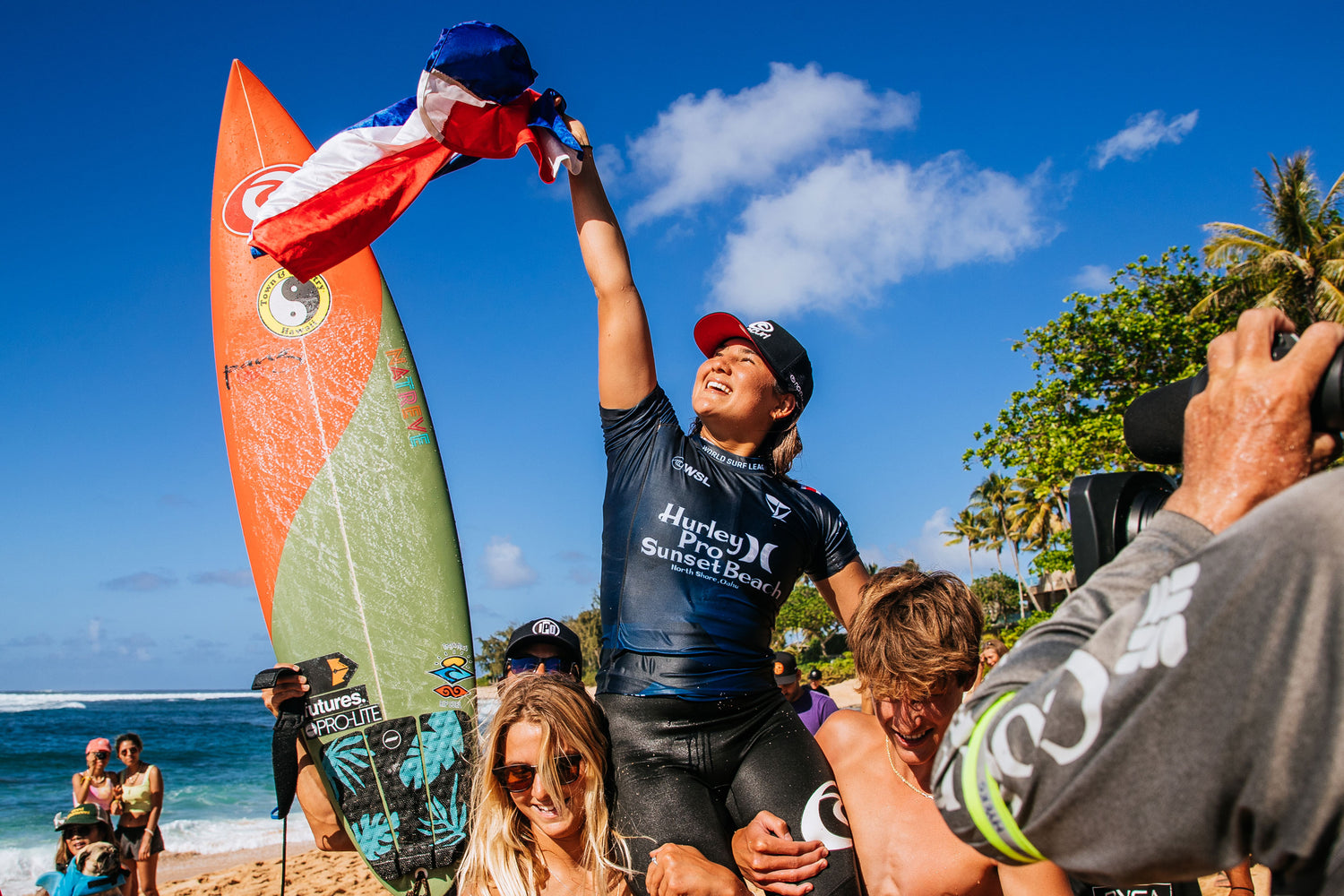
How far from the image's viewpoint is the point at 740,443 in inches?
99.2

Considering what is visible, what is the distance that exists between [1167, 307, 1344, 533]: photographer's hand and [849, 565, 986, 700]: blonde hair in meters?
1.42

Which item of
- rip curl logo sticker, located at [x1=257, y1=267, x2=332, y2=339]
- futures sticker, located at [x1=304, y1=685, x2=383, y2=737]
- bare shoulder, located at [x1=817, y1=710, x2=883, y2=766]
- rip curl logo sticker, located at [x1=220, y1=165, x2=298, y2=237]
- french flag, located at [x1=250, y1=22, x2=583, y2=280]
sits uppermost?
rip curl logo sticker, located at [x1=220, y1=165, x2=298, y2=237]

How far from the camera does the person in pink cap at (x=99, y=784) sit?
6934 mm

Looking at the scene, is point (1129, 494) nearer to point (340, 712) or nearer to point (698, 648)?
point (698, 648)

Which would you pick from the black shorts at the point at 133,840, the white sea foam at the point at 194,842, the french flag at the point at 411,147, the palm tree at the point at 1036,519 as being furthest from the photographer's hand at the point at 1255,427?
the palm tree at the point at 1036,519

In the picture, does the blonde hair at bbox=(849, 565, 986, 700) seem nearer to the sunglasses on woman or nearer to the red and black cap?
the red and black cap

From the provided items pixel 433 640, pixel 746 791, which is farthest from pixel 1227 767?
pixel 433 640

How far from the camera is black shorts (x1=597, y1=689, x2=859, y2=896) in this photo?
79.7 inches

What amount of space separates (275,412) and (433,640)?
1.48 metres

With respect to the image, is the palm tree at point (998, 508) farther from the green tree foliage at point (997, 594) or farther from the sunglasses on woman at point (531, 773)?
the sunglasses on woman at point (531, 773)

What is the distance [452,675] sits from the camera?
3961mm

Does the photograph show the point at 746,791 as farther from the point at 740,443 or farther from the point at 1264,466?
the point at 1264,466

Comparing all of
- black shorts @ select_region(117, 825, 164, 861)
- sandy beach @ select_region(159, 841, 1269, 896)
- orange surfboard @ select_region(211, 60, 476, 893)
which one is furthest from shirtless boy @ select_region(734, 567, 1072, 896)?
sandy beach @ select_region(159, 841, 1269, 896)

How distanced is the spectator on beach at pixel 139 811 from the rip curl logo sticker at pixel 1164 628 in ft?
27.4
